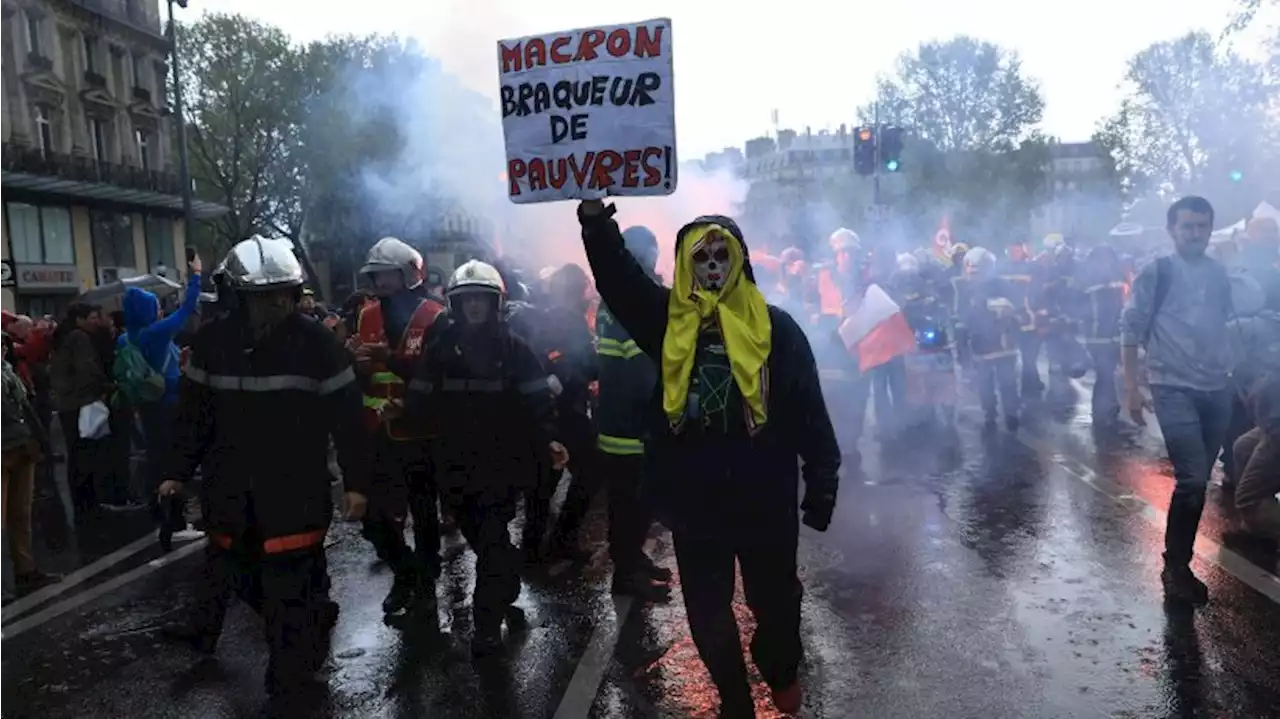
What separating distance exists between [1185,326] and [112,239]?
41110mm

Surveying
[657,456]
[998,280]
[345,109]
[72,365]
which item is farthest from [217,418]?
[345,109]

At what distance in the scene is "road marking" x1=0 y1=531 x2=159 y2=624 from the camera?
6.30 meters

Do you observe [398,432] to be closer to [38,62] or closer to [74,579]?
[74,579]

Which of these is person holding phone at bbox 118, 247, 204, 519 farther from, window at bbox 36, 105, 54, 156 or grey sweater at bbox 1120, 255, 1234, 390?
window at bbox 36, 105, 54, 156

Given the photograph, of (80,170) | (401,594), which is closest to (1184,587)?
(401,594)

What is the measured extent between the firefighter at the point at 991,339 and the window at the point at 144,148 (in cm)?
3932

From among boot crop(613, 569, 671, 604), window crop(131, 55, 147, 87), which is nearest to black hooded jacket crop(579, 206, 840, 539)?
boot crop(613, 569, 671, 604)

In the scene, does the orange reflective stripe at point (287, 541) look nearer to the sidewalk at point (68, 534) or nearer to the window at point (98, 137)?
the sidewalk at point (68, 534)

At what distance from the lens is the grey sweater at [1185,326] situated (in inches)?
223

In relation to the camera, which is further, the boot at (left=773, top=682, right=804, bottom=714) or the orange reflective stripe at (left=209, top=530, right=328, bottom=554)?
the orange reflective stripe at (left=209, top=530, right=328, bottom=554)

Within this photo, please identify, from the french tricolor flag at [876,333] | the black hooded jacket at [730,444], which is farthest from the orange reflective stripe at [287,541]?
the french tricolor flag at [876,333]

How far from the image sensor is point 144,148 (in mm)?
44031

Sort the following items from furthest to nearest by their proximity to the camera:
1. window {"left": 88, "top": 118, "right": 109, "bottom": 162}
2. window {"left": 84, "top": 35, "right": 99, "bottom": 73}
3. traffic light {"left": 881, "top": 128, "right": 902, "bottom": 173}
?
window {"left": 88, "top": 118, "right": 109, "bottom": 162}, window {"left": 84, "top": 35, "right": 99, "bottom": 73}, traffic light {"left": 881, "top": 128, "right": 902, "bottom": 173}

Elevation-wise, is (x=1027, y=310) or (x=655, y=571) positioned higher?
(x=1027, y=310)
